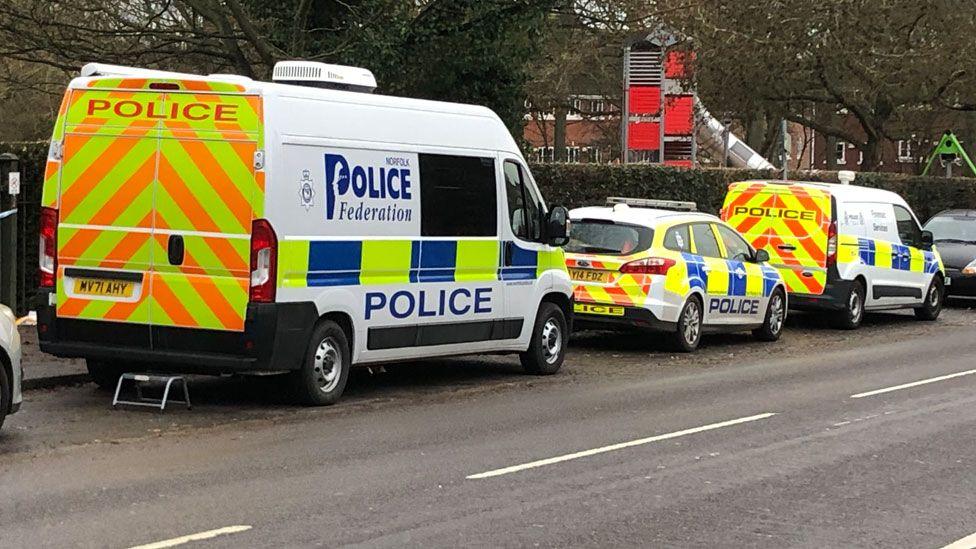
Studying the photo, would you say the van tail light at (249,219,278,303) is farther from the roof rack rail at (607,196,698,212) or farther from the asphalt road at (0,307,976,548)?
the roof rack rail at (607,196,698,212)

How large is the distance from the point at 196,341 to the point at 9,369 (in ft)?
5.57

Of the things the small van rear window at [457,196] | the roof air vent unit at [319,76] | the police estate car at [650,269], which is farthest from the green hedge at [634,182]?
the roof air vent unit at [319,76]

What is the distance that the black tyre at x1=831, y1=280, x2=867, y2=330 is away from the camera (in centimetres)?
2120

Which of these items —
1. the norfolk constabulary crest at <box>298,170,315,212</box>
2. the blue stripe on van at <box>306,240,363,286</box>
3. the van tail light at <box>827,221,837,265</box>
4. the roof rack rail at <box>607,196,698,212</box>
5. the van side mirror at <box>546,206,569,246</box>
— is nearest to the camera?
the norfolk constabulary crest at <box>298,170,315,212</box>

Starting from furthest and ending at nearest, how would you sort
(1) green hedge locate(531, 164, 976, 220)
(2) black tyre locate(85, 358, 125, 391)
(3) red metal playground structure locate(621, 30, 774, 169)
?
(3) red metal playground structure locate(621, 30, 774, 169), (1) green hedge locate(531, 164, 976, 220), (2) black tyre locate(85, 358, 125, 391)

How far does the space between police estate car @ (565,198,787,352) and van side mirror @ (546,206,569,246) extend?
255 centimetres

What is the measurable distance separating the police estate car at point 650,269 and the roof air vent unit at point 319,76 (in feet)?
16.9

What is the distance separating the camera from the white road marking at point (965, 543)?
7355 millimetres

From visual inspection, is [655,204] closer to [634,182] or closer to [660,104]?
[634,182]

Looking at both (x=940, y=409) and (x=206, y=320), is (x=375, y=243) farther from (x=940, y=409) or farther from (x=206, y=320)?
(x=940, y=409)

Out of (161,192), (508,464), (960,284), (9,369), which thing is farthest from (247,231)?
(960,284)

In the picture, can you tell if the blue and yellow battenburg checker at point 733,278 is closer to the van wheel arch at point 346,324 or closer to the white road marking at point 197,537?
the van wheel arch at point 346,324

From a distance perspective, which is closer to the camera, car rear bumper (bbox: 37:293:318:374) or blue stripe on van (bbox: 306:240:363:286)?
car rear bumper (bbox: 37:293:318:374)

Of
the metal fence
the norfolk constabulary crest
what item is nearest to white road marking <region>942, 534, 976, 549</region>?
the norfolk constabulary crest
